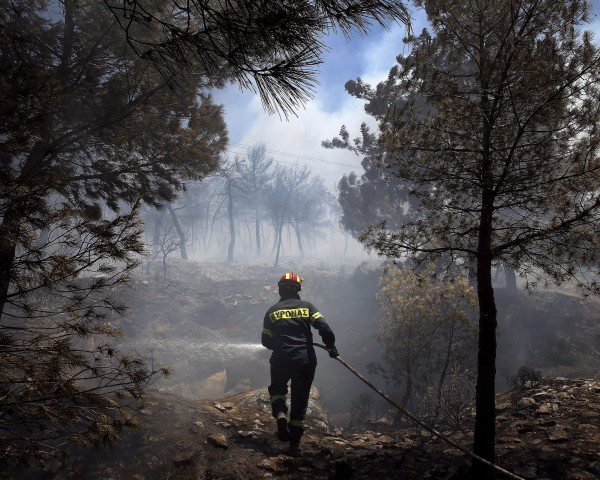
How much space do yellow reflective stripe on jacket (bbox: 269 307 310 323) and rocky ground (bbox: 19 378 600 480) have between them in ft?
5.76

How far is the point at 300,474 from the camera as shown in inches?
159

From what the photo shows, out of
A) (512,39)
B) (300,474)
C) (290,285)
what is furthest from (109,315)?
(512,39)

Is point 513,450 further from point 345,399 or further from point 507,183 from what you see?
point 345,399

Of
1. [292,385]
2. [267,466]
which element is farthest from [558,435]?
[267,466]

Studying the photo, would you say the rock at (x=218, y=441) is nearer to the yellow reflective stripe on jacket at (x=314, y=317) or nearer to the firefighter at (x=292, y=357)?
the firefighter at (x=292, y=357)

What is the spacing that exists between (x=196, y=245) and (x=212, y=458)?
66.0 metres

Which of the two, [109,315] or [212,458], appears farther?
[109,315]

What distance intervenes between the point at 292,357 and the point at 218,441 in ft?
4.94

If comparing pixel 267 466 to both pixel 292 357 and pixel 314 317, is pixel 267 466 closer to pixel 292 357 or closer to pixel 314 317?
pixel 292 357

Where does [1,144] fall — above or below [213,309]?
above

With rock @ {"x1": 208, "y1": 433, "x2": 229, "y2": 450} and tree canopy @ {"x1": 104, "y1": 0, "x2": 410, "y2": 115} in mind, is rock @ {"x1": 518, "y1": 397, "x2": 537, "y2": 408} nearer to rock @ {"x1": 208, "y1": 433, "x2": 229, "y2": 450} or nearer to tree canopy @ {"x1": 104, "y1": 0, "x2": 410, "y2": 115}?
rock @ {"x1": 208, "y1": 433, "x2": 229, "y2": 450}

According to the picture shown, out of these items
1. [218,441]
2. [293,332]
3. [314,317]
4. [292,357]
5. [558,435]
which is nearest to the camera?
[558,435]

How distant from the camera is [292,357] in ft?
17.3

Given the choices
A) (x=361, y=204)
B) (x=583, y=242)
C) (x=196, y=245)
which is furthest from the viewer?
(x=196, y=245)
